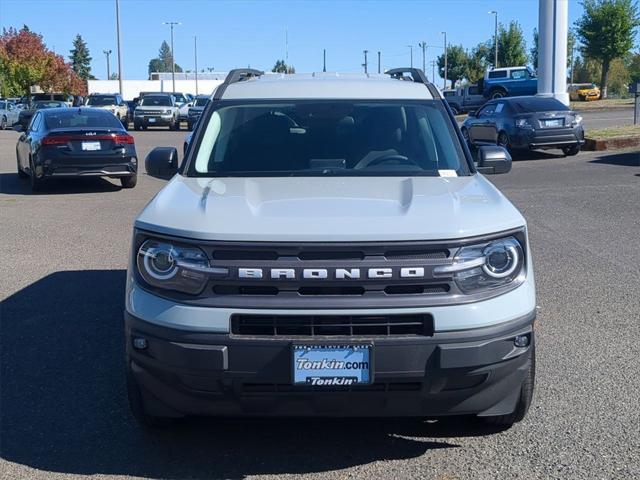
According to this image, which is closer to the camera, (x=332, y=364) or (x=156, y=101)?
(x=332, y=364)

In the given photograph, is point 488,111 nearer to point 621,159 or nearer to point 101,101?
point 621,159

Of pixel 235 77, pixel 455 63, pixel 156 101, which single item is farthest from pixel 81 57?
pixel 235 77

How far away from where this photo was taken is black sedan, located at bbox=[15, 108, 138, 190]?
50.1ft

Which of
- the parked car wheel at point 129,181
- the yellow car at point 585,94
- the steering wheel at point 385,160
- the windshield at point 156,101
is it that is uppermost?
the yellow car at point 585,94

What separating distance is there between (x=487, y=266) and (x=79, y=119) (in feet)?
43.5

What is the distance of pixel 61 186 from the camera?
1688cm

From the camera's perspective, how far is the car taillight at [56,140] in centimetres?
1525

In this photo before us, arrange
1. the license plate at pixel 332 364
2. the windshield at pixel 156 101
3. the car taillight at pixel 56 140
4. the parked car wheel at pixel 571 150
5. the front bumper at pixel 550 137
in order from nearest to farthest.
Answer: the license plate at pixel 332 364
the car taillight at pixel 56 140
the front bumper at pixel 550 137
the parked car wheel at pixel 571 150
the windshield at pixel 156 101

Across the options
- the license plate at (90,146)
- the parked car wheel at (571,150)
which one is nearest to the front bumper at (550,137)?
the parked car wheel at (571,150)

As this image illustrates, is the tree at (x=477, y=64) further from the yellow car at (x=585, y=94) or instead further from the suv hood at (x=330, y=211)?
the suv hood at (x=330, y=211)

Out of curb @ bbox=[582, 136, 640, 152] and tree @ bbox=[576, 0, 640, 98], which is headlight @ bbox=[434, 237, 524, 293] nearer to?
curb @ bbox=[582, 136, 640, 152]

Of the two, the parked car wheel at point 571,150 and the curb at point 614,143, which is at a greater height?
the curb at point 614,143

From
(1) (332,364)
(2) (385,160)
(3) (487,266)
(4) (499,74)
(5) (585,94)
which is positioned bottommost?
(1) (332,364)

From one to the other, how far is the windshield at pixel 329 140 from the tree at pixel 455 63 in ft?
274
